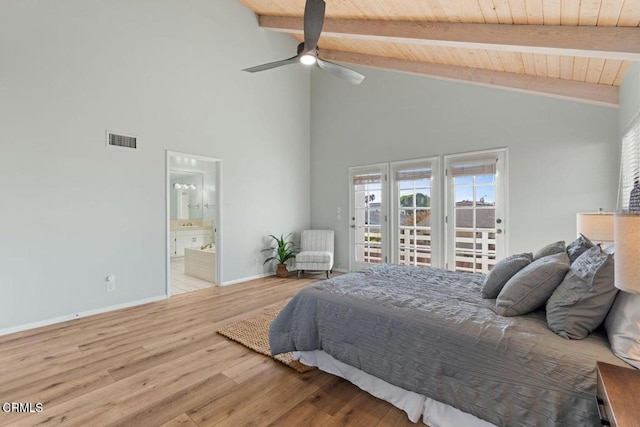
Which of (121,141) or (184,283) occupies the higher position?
(121,141)

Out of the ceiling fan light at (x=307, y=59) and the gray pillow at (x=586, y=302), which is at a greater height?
the ceiling fan light at (x=307, y=59)

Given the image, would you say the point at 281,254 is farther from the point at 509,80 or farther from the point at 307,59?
the point at 509,80

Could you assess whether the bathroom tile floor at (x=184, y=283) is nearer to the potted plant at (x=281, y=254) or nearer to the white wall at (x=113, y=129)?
the white wall at (x=113, y=129)

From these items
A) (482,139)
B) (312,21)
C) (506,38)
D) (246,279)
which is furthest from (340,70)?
(246,279)

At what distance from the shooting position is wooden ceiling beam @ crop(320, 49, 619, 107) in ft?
10.1

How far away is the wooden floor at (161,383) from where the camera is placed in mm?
1758

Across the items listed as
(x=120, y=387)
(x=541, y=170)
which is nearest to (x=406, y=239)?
(x=541, y=170)

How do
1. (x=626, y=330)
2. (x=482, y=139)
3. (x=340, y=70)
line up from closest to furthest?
(x=626, y=330)
(x=340, y=70)
(x=482, y=139)

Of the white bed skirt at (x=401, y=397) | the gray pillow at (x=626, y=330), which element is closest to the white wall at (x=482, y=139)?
the gray pillow at (x=626, y=330)

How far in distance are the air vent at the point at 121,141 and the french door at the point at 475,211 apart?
14.7 feet

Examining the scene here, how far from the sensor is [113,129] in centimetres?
362

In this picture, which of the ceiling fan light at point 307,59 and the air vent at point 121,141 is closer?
the ceiling fan light at point 307,59

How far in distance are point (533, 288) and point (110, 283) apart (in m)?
4.32

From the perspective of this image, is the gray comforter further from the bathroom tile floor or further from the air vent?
the air vent
